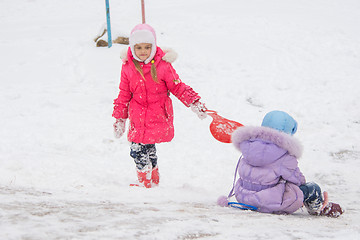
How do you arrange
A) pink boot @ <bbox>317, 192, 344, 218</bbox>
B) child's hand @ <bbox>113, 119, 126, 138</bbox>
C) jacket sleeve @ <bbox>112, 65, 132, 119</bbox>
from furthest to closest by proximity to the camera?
1. child's hand @ <bbox>113, 119, 126, 138</bbox>
2. jacket sleeve @ <bbox>112, 65, 132, 119</bbox>
3. pink boot @ <bbox>317, 192, 344, 218</bbox>

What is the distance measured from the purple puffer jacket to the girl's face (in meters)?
1.37

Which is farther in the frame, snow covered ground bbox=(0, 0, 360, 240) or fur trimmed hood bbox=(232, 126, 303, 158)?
fur trimmed hood bbox=(232, 126, 303, 158)

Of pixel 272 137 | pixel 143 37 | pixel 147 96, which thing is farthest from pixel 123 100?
pixel 272 137

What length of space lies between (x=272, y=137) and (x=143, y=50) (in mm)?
1598

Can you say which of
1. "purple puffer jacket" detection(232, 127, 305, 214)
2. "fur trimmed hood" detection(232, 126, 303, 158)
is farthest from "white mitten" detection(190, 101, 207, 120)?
"purple puffer jacket" detection(232, 127, 305, 214)

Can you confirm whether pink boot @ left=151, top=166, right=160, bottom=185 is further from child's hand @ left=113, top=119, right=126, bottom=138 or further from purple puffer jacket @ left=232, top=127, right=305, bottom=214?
purple puffer jacket @ left=232, top=127, right=305, bottom=214

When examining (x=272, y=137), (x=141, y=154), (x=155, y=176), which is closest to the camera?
(x=272, y=137)

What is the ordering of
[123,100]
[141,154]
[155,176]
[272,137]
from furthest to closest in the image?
1. [155,176]
2. [141,154]
3. [123,100]
4. [272,137]

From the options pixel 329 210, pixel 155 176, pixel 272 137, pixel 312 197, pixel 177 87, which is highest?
pixel 177 87

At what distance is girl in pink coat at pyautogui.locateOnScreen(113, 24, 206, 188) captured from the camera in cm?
411

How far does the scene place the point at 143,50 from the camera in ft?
13.4

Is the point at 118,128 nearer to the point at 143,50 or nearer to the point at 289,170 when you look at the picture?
the point at 143,50

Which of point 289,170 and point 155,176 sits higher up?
point 289,170

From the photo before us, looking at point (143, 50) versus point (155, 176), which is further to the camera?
point (155, 176)
